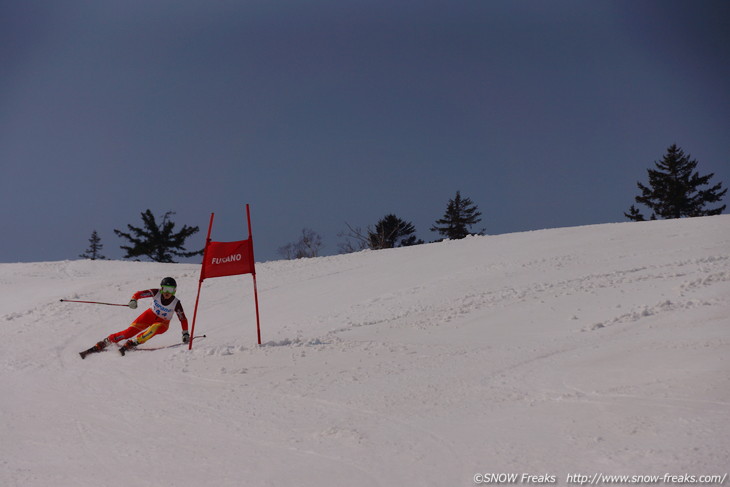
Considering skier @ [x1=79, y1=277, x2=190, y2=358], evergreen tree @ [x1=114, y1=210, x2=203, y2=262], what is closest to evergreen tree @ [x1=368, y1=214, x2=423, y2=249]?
evergreen tree @ [x1=114, y1=210, x2=203, y2=262]

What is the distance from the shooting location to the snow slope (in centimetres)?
417

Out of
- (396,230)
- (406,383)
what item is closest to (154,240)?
(396,230)

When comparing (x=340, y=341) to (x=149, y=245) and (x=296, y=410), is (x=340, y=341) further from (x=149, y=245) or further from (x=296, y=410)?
(x=149, y=245)

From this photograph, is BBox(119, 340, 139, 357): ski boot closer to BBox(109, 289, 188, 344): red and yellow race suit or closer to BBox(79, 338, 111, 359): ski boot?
BBox(109, 289, 188, 344): red and yellow race suit

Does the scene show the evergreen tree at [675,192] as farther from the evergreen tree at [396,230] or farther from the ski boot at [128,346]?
the ski boot at [128,346]

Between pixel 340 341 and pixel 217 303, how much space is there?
6.41m

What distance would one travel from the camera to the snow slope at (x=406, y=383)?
4.17 m

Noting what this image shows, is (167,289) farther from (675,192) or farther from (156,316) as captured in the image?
(675,192)

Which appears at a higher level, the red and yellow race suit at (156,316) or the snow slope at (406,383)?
the red and yellow race suit at (156,316)

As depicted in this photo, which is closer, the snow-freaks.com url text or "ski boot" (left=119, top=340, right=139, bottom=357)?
the snow-freaks.com url text

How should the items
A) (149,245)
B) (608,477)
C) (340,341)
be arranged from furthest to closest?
1. (149,245)
2. (340,341)
3. (608,477)

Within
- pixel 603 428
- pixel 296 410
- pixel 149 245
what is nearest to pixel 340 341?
pixel 296 410

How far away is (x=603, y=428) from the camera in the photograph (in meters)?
4.41

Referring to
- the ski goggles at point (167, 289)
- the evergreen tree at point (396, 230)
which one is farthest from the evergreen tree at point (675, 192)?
the ski goggles at point (167, 289)
